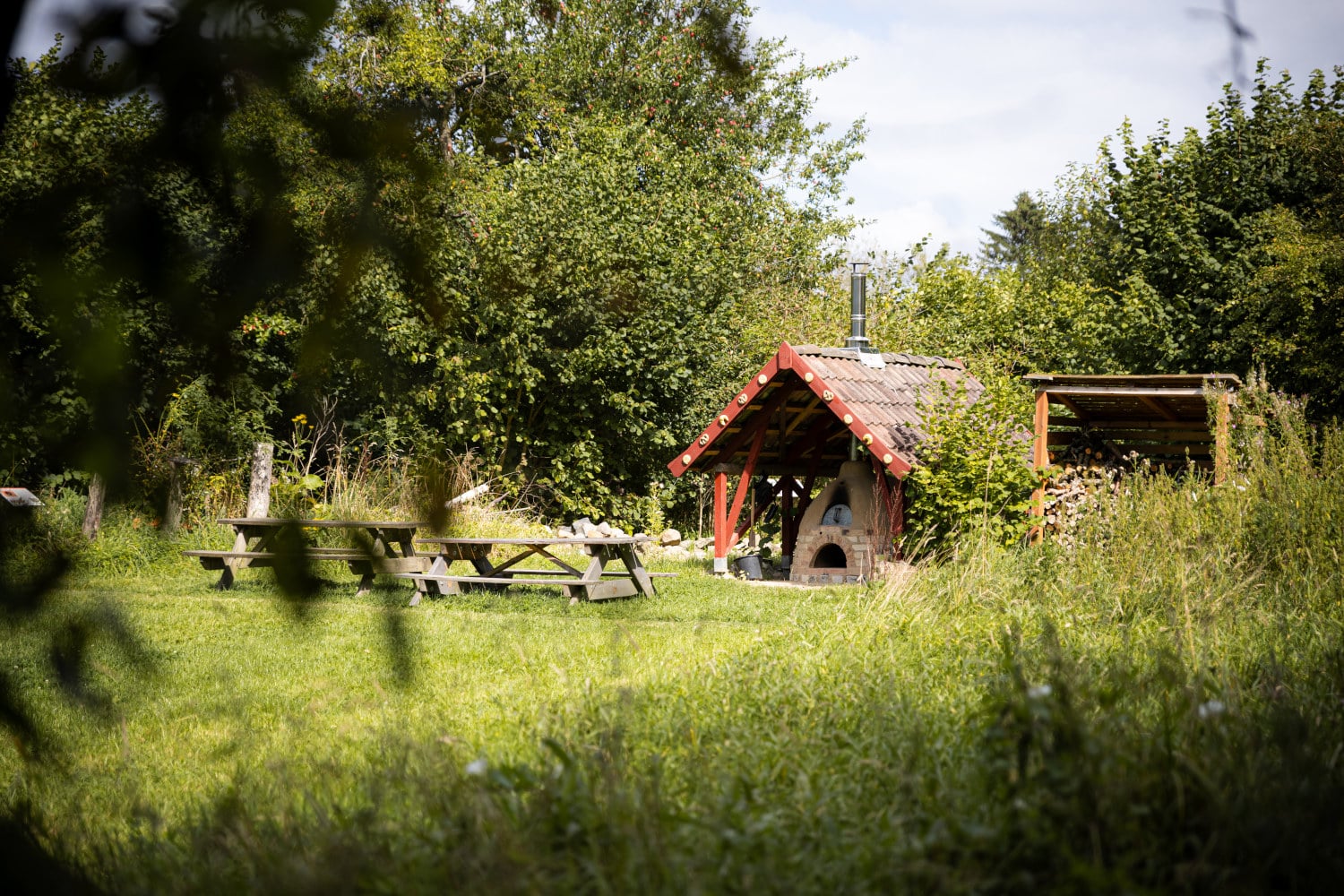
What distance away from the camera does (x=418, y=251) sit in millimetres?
1245

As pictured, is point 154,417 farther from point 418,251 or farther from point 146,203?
point 418,251

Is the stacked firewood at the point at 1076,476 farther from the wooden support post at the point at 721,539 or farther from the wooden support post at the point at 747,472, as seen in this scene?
the wooden support post at the point at 721,539

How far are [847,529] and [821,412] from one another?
2.19 m

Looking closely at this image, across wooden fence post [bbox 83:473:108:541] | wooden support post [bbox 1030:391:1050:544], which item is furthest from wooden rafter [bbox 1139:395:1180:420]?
wooden fence post [bbox 83:473:108:541]

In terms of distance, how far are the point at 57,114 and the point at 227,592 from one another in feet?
31.4

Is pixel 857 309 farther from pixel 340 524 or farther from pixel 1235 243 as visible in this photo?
pixel 340 524

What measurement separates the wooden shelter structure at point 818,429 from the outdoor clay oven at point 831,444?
0.01m

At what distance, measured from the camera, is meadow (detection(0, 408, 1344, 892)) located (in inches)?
89.7

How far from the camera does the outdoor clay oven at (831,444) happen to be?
11547 mm

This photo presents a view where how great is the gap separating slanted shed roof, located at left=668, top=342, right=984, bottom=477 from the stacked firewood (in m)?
1.45

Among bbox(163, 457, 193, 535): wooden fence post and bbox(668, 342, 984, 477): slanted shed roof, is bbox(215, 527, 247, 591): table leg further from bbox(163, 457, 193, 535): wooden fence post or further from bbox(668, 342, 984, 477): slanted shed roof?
bbox(163, 457, 193, 535): wooden fence post

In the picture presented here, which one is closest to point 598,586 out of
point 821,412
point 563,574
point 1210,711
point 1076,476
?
point 563,574

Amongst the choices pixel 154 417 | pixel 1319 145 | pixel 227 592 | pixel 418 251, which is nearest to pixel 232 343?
pixel 154 417

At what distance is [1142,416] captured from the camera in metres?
13.6
